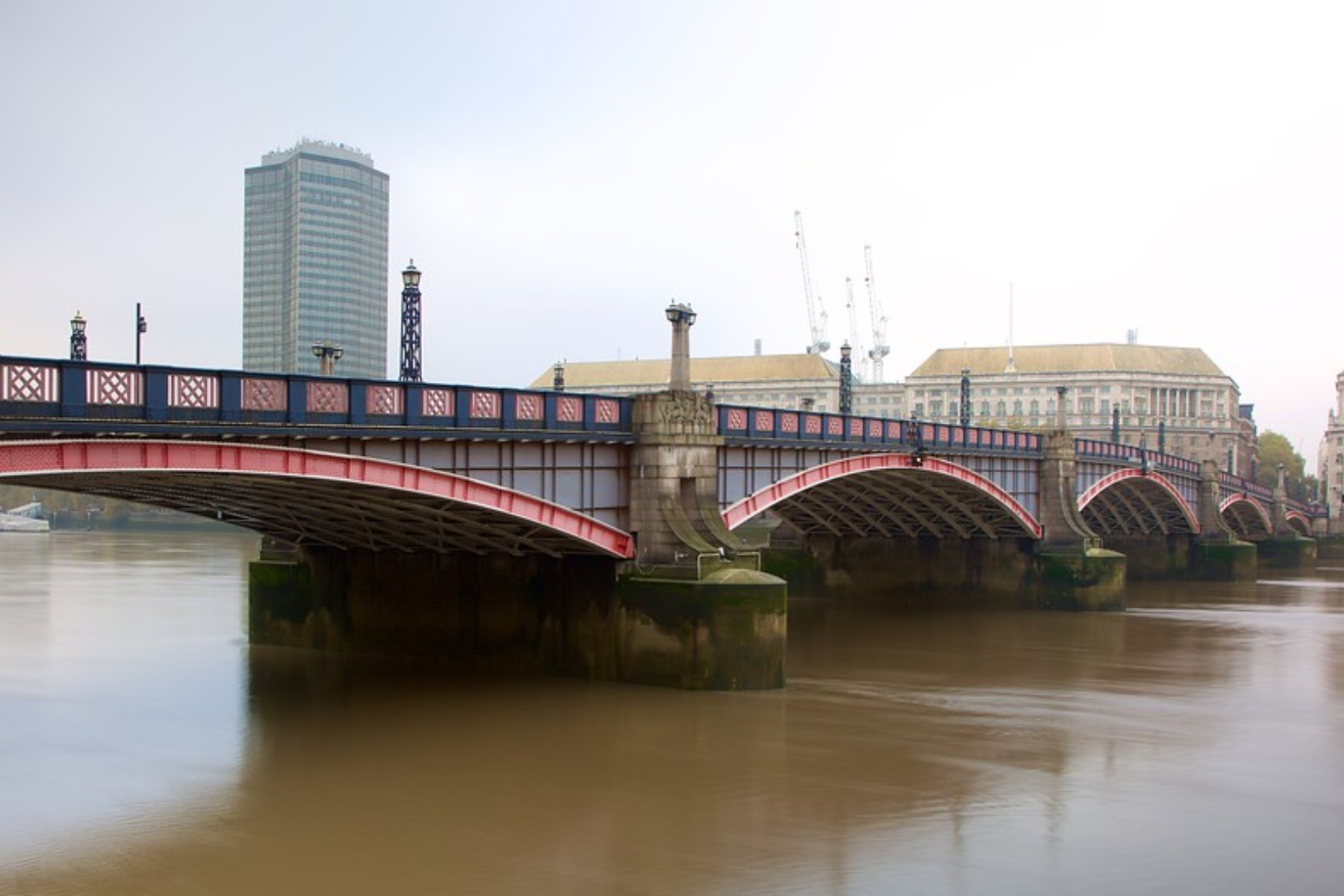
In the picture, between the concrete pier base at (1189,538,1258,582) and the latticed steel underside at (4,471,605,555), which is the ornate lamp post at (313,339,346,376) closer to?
the latticed steel underside at (4,471,605,555)

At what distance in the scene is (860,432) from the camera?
38.0 meters

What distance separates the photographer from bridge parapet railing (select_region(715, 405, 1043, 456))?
3199 centimetres

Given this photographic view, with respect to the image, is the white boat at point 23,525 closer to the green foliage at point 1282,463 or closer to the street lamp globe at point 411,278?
the street lamp globe at point 411,278

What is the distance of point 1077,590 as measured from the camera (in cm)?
4772

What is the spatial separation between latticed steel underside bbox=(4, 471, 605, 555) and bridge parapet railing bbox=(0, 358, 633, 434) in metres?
1.04

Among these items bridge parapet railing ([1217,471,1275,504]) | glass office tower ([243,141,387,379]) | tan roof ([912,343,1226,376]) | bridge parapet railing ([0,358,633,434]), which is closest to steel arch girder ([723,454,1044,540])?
bridge parapet railing ([0,358,633,434])

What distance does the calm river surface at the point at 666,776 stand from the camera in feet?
51.7

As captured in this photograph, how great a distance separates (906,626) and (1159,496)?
A: 95.5 feet

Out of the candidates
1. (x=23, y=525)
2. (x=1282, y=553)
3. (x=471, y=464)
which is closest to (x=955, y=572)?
(x=471, y=464)

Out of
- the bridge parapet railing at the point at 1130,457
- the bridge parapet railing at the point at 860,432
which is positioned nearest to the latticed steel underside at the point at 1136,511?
the bridge parapet railing at the point at 1130,457

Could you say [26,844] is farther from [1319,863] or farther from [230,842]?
[1319,863]

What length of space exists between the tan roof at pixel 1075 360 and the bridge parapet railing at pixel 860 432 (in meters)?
96.5

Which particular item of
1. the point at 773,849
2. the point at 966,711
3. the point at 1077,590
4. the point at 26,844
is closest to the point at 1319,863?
the point at 773,849

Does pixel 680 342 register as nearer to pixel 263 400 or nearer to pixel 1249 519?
pixel 263 400
